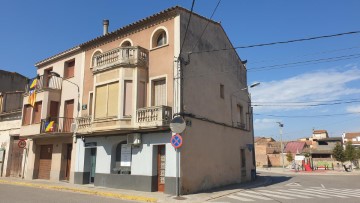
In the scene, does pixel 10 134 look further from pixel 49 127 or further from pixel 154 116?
pixel 154 116

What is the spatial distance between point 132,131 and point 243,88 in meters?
12.2

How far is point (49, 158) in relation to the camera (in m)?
21.9

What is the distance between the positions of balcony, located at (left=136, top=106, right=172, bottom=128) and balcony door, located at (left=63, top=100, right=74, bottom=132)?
7.24 m

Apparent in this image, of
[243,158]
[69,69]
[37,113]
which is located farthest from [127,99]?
[243,158]

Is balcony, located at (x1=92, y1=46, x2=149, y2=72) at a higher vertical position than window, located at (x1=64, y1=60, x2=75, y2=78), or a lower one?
lower

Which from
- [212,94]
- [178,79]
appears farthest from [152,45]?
[212,94]

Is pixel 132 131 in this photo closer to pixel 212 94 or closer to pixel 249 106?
pixel 212 94

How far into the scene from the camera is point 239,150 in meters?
21.8

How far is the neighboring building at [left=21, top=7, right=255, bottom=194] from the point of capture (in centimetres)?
1522

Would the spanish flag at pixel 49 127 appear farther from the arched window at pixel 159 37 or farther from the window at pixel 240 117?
the window at pixel 240 117

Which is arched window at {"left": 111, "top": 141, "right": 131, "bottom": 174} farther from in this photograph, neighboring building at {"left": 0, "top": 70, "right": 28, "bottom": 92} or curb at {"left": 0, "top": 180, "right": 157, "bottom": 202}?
neighboring building at {"left": 0, "top": 70, "right": 28, "bottom": 92}

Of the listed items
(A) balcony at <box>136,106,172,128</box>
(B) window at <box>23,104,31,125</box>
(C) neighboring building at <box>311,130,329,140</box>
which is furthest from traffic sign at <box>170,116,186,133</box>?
(C) neighboring building at <box>311,130,329,140</box>

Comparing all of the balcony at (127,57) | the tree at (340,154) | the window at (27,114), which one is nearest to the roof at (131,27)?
the balcony at (127,57)

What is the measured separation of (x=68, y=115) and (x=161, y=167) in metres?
9.23
